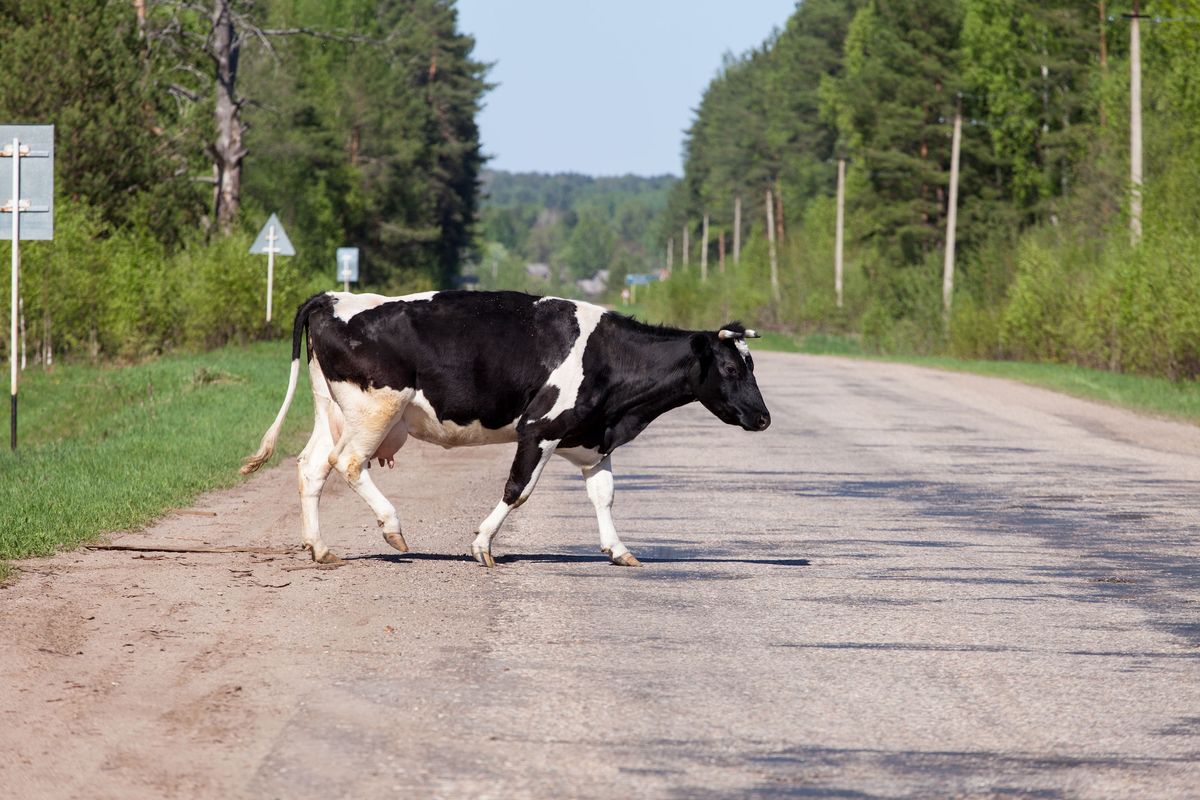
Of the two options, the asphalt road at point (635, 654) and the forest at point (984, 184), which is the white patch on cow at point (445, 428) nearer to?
the asphalt road at point (635, 654)

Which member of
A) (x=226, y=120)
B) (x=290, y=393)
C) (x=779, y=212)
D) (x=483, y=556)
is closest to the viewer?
(x=483, y=556)

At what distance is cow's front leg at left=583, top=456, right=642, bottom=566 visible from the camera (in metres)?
10.4

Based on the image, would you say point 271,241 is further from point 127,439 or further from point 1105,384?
point 127,439

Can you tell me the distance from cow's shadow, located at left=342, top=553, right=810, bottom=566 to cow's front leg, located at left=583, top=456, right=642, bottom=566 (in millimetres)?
141

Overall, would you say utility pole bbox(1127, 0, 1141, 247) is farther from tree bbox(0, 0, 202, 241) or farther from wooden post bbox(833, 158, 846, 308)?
wooden post bbox(833, 158, 846, 308)

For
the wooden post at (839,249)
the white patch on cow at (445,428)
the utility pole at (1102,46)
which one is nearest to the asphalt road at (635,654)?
the white patch on cow at (445,428)

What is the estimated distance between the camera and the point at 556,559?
35.2ft

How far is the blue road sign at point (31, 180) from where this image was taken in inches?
712

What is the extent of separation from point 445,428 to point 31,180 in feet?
31.5

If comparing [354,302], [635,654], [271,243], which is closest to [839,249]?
[271,243]

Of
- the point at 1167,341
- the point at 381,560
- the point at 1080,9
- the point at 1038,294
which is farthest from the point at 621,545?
the point at 1080,9

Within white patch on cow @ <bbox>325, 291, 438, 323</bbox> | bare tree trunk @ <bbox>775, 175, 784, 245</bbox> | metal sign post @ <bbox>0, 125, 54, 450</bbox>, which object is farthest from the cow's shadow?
bare tree trunk @ <bbox>775, 175, 784, 245</bbox>

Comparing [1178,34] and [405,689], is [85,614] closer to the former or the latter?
[405,689]

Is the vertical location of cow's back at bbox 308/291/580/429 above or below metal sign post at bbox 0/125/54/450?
below
